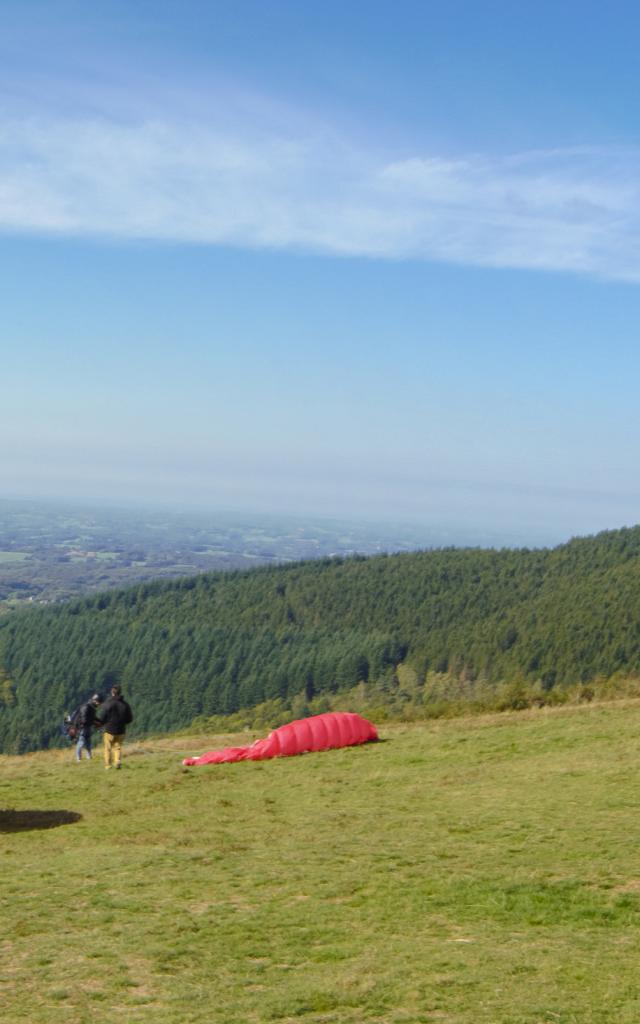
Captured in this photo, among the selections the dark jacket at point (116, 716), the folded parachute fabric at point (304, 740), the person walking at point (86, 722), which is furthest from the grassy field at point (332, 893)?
the person walking at point (86, 722)

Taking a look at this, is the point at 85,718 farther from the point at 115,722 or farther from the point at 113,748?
the point at 115,722

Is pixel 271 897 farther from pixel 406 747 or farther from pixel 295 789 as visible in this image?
pixel 406 747

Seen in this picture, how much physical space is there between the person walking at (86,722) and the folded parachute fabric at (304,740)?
129 inches

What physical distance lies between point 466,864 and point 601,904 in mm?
2654

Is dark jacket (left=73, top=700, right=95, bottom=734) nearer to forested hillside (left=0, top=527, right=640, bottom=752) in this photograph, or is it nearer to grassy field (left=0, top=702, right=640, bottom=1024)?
grassy field (left=0, top=702, right=640, bottom=1024)

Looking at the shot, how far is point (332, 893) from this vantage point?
1331 cm

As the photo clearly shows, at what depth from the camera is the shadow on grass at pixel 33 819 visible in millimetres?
19109

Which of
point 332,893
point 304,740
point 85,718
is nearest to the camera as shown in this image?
point 332,893

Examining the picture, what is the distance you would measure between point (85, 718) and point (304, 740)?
22.9ft

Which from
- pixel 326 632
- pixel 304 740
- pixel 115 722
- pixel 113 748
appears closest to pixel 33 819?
pixel 115 722

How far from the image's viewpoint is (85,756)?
1118 inches

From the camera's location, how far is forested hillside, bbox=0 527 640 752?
112 meters

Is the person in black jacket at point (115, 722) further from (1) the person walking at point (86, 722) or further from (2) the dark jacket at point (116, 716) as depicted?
(1) the person walking at point (86, 722)

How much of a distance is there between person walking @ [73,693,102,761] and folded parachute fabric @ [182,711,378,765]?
329 centimetres
